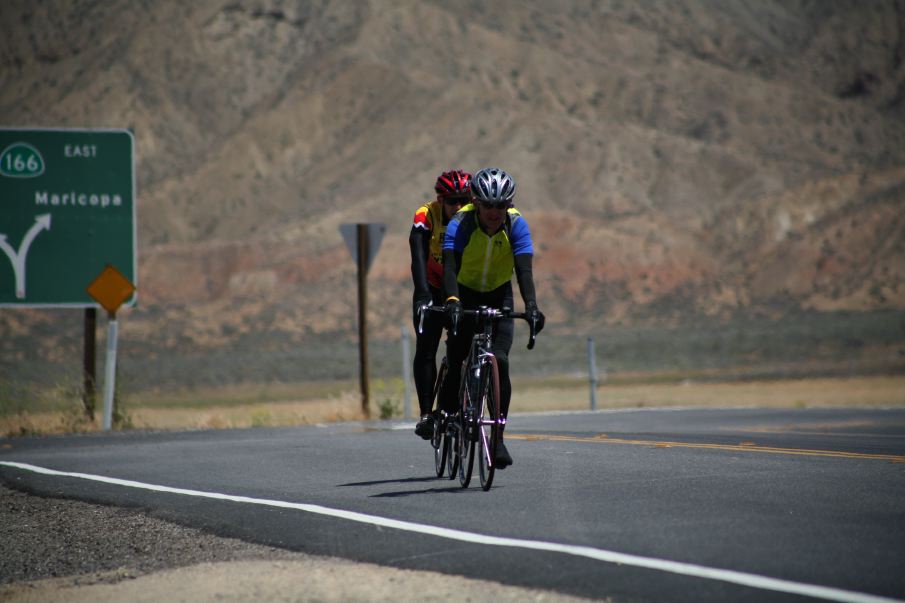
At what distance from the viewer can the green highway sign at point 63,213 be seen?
853 inches

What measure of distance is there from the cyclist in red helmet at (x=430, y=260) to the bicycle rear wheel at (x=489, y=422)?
2.74 ft

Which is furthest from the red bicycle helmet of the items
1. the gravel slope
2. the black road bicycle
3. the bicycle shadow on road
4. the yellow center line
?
the yellow center line

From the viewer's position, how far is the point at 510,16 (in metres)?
111

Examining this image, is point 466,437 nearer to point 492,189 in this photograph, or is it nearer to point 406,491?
point 406,491

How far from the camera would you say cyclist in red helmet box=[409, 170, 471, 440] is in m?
10.3

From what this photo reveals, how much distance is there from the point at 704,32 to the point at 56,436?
9878cm

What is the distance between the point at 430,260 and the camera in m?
10.8

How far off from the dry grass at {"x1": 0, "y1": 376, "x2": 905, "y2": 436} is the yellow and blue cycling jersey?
1249 cm

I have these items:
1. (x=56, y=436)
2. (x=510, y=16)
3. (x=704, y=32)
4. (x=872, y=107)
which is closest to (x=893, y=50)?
(x=872, y=107)

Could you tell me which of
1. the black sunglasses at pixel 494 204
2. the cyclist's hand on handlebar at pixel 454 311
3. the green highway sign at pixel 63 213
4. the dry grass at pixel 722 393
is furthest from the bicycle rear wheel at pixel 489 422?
the dry grass at pixel 722 393

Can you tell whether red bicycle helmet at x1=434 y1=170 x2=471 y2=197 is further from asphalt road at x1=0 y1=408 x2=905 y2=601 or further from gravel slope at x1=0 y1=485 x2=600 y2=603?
gravel slope at x1=0 y1=485 x2=600 y2=603

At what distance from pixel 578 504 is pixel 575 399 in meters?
33.2

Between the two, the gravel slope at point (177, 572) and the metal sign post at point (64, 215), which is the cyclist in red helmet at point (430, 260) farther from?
the metal sign post at point (64, 215)

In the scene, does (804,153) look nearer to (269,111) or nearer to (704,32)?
(704,32)
